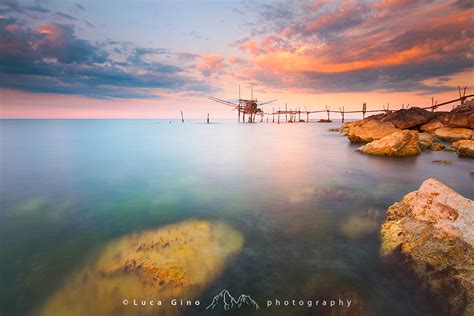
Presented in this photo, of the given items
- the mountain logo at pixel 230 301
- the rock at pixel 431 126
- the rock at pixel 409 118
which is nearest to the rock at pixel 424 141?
the rock at pixel 409 118

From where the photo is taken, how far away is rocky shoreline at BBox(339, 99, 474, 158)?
1673 cm

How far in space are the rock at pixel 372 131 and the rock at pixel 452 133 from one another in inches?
340

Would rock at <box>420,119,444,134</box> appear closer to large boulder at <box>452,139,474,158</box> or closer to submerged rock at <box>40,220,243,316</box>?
large boulder at <box>452,139,474,158</box>

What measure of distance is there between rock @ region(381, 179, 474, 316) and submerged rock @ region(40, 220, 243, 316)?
3.39 m

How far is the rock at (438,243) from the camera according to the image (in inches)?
148

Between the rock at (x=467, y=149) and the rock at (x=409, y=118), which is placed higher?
the rock at (x=409, y=118)

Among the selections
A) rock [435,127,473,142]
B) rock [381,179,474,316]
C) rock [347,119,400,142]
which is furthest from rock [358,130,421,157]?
rock [381,179,474,316]

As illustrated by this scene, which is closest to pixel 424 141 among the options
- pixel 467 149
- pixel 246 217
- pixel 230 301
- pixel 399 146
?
pixel 467 149

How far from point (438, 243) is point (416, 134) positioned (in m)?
16.3

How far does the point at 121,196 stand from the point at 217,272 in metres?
6.17

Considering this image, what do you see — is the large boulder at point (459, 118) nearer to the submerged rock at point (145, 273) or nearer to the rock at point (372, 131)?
the rock at point (372, 131)

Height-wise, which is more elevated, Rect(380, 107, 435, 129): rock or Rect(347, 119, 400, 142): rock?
Rect(380, 107, 435, 129): rock

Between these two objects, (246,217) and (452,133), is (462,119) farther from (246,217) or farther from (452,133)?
(246,217)

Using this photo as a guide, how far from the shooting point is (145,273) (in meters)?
4.37
